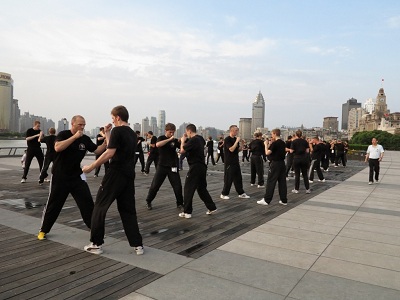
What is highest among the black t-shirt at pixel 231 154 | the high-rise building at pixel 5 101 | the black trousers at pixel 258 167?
the high-rise building at pixel 5 101

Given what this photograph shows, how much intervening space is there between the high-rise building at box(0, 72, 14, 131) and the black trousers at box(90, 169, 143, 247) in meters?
96.2

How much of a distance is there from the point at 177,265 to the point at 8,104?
105 m

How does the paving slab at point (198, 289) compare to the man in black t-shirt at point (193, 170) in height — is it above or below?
below

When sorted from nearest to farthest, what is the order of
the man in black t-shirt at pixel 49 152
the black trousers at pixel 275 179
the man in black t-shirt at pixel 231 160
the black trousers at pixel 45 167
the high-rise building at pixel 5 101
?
the black trousers at pixel 275 179
the man in black t-shirt at pixel 231 160
the man in black t-shirt at pixel 49 152
the black trousers at pixel 45 167
the high-rise building at pixel 5 101

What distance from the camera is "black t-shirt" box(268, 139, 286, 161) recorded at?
25.5 feet

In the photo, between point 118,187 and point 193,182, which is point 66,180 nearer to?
point 118,187

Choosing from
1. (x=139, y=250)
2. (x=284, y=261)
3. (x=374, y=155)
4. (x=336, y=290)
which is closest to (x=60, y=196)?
(x=139, y=250)

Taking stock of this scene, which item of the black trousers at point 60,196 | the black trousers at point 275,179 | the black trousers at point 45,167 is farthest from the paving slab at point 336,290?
the black trousers at point 45,167

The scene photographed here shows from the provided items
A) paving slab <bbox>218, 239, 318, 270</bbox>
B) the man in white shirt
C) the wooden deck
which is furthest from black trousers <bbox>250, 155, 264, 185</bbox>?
paving slab <bbox>218, 239, 318, 270</bbox>

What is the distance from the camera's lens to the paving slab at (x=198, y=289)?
10.1ft

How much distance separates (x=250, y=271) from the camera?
3721 millimetres

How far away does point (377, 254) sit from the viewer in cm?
451

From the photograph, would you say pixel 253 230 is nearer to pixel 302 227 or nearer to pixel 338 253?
pixel 302 227

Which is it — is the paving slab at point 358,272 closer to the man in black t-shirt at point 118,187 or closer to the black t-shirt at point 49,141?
the man in black t-shirt at point 118,187
